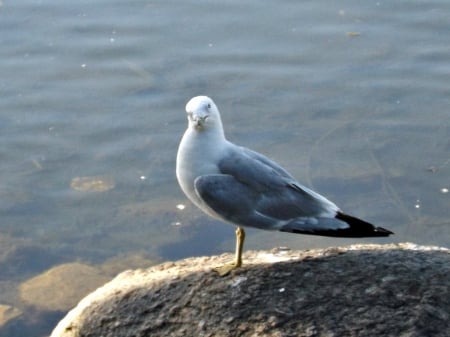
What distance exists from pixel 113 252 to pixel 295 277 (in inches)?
113

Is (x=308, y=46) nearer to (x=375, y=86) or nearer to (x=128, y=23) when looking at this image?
(x=375, y=86)

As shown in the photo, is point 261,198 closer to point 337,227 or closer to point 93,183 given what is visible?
point 337,227

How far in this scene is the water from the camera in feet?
23.8

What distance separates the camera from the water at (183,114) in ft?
23.8

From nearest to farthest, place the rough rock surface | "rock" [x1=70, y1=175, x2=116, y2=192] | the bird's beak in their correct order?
the rough rock surface
the bird's beak
"rock" [x1=70, y1=175, x2=116, y2=192]

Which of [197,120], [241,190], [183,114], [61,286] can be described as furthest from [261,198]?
[183,114]

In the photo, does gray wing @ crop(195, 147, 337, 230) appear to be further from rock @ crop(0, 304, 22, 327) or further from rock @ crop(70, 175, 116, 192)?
rock @ crop(70, 175, 116, 192)

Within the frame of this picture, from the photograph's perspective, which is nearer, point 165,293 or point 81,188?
point 165,293

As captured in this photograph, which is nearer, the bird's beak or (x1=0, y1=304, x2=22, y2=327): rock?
the bird's beak

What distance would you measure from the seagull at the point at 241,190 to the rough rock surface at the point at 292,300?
152 mm

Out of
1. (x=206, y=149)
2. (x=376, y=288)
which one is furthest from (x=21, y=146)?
(x=376, y=288)

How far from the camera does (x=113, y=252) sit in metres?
7.17

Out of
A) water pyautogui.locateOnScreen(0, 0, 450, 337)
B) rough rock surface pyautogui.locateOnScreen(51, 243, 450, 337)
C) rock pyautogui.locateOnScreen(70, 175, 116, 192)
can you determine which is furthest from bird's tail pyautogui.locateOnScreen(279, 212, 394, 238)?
rock pyautogui.locateOnScreen(70, 175, 116, 192)

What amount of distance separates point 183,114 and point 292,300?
395cm
